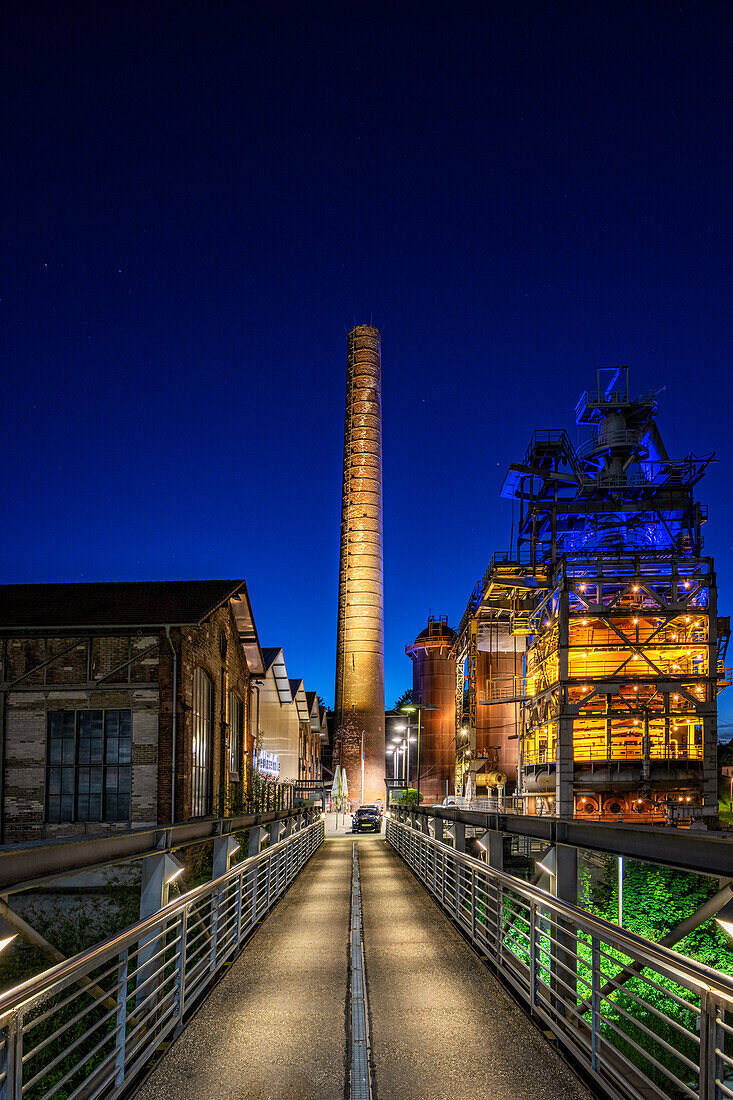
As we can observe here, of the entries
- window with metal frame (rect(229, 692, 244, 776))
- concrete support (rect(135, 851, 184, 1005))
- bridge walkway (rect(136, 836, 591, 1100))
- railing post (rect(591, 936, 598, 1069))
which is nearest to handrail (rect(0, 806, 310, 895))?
concrete support (rect(135, 851, 184, 1005))

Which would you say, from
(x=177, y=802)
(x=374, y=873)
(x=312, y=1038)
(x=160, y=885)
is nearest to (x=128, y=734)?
(x=177, y=802)

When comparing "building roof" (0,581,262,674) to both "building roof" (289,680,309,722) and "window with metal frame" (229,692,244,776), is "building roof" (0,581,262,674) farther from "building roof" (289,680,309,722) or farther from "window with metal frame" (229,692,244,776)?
"building roof" (289,680,309,722)

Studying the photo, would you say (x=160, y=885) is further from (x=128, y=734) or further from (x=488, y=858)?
(x=128, y=734)

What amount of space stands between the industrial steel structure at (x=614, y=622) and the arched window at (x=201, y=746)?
55.5 feet

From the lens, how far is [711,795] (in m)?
37.8

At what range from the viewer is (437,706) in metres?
76.9

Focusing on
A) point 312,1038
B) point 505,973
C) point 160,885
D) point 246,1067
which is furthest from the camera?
point 505,973

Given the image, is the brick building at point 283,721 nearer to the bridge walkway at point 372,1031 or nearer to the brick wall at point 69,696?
the brick wall at point 69,696

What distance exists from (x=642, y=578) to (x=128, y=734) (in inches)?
990

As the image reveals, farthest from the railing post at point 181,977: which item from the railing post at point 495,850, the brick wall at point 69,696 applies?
the brick wall at point 69,696

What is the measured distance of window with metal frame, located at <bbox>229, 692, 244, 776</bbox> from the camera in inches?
1235

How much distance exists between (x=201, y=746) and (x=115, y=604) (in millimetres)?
5096

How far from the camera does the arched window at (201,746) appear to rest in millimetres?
25547

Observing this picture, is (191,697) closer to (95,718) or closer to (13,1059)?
(95,718)
